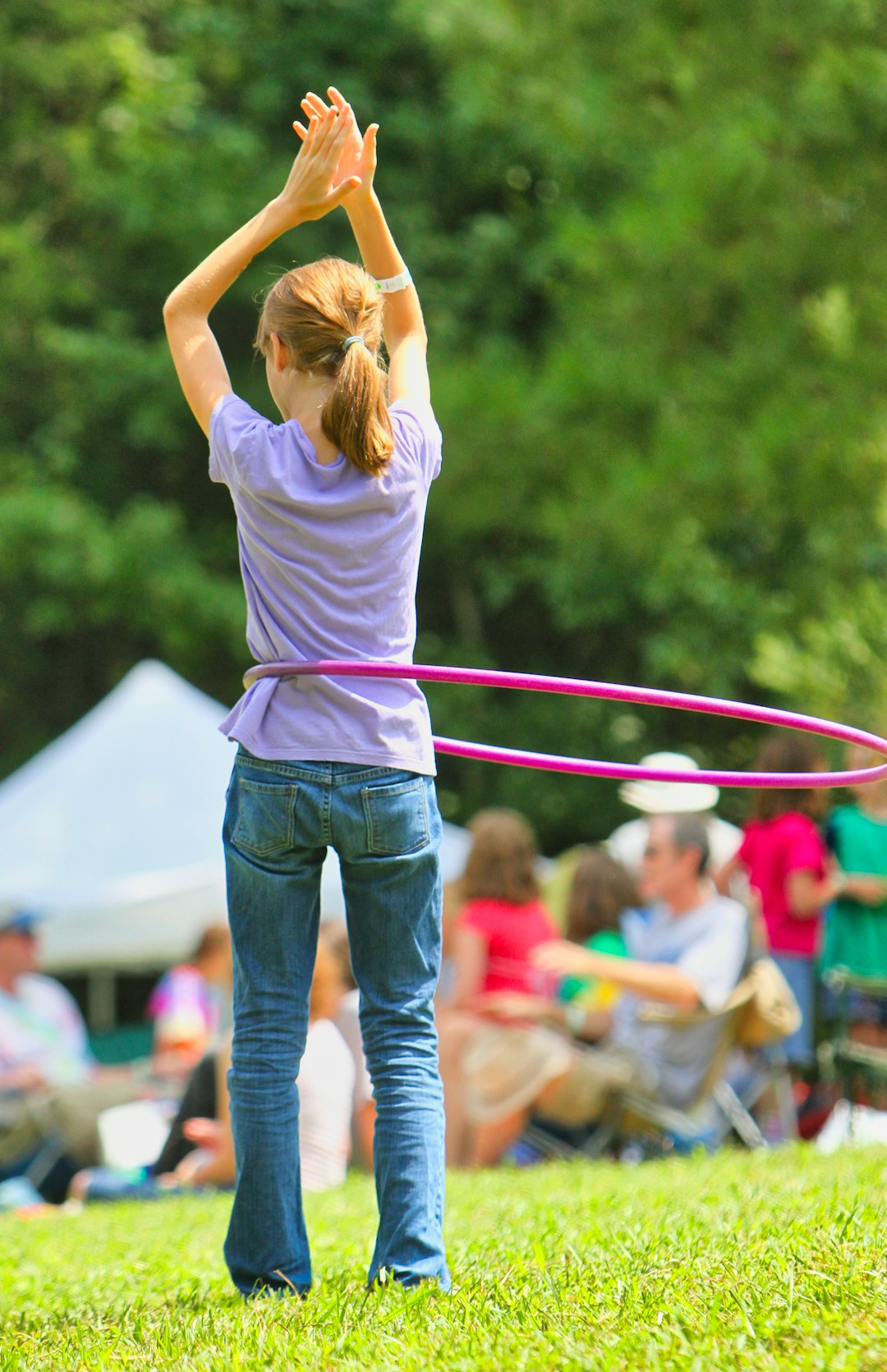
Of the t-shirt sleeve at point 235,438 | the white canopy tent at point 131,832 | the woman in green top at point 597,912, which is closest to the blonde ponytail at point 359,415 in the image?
the t-shirt sleeve at point 235,438

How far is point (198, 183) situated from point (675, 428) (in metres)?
7.50

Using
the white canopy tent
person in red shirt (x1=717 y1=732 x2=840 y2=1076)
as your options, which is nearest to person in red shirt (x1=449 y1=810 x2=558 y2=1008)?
person in red shirt (x1=717 y1=732 x2=840 y2=1076)

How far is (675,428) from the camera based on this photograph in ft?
43.2

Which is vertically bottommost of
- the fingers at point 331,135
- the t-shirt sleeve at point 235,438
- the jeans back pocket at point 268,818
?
the jeans back pocket at point 268,818

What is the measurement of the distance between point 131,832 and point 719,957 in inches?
240

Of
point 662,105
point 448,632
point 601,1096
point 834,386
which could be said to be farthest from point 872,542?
point 448,632

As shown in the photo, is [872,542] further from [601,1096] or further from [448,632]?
[448,632]

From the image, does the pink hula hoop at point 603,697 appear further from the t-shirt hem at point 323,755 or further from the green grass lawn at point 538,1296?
the green grass lawn at point 538,1296

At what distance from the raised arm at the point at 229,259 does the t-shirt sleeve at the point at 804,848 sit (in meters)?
5.36

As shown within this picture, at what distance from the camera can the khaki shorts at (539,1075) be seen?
6.91m

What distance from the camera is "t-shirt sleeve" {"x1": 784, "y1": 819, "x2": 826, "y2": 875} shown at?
8.17 m

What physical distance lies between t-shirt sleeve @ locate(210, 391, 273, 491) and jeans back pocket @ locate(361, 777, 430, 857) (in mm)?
668

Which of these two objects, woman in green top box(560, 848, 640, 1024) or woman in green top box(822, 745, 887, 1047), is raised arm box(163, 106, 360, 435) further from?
woman in green top box(560, 848, 640, 1024)

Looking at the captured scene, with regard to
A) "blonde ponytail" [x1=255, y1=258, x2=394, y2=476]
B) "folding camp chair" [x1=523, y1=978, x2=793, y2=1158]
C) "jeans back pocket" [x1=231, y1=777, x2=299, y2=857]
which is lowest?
"folding camp chair" [x1=523, y1=978, x2=793, y2=1158]
